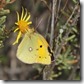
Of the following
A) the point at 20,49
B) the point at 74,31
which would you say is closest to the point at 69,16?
the point at 74,31

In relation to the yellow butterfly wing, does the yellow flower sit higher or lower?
higher

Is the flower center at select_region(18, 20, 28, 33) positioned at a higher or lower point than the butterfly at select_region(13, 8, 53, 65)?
higher

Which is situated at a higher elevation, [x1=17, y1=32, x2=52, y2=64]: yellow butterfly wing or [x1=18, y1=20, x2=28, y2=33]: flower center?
[x1=18, y1=20, x2=28, y2=33]: flower center

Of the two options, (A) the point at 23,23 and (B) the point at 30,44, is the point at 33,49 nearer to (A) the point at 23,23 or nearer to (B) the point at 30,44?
(B) the point at 30,44

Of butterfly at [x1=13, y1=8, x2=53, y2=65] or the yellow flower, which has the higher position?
the yellow flower

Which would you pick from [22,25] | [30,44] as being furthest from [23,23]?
[30,44]

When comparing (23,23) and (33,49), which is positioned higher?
(23,23)

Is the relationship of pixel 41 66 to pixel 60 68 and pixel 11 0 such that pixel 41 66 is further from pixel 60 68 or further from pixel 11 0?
pixel 11 0

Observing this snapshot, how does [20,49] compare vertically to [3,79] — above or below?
above
